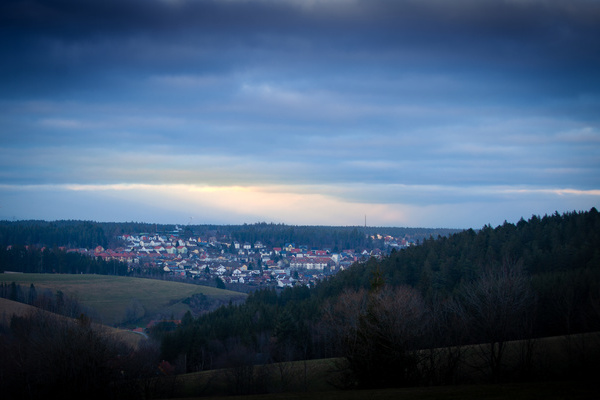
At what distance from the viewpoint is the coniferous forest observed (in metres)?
27.4

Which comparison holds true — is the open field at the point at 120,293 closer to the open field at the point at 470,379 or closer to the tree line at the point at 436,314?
the tree line at the point at 436,314

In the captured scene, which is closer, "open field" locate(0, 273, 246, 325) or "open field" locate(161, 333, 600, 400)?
"open field" locate(161, 333, 600, 400)

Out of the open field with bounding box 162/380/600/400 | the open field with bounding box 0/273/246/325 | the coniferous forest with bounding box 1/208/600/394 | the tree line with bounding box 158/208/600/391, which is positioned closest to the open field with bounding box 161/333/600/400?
the open field with bounding box 162/380/600/400

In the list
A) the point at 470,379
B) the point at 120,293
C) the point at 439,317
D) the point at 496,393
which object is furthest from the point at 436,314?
the point at 120,293

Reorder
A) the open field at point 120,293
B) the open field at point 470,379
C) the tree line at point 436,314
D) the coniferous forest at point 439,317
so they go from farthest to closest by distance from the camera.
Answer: the open field at point 120,293 → the tree line at point 436,314 → the coniferous forest at point 439,317 → the open field at point 470,379

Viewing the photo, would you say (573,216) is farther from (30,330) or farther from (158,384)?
(30,330)

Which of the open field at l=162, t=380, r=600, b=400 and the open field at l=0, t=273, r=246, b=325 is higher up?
the open field at l=162, t=380, r=600, b=400

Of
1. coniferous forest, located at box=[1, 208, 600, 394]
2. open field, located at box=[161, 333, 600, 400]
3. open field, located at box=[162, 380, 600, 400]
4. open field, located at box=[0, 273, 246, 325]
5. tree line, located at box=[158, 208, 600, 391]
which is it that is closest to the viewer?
open field, located at box=[162, 380, 600, 400]

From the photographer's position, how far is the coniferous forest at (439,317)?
89.8 ft

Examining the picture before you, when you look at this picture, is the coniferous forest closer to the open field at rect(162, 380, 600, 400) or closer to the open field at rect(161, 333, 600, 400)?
the open field at rect(161, 333, 600, 400)

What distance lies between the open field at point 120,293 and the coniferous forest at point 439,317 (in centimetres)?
1834

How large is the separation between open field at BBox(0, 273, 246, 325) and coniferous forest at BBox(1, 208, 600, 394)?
722 inches

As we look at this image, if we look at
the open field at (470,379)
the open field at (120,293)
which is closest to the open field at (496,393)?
the open field at (470,379)

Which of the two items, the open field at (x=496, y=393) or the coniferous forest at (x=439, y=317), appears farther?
the coniferous forest at (x=439, y=317)
